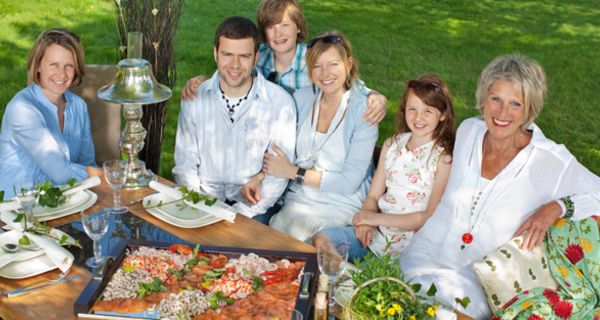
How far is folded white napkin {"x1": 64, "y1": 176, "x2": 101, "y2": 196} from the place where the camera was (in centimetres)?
341

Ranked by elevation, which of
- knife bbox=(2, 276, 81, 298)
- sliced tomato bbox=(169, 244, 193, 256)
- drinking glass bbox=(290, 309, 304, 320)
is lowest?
knife bbox=(2, 276, 81, 298)

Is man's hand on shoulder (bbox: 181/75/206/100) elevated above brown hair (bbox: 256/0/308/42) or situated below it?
below

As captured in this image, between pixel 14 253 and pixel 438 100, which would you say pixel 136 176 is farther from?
pixel 438 100

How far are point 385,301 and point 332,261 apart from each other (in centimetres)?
29

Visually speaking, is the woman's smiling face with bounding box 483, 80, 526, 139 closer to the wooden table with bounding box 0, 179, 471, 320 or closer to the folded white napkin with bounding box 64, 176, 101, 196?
the wooden table with bounding box 0, 179, 471, 320

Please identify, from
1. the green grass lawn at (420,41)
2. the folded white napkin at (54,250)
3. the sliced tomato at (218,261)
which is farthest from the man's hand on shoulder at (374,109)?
the green grass lawn at (420,41)

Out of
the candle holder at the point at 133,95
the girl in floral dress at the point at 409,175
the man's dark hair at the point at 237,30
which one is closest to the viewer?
the candle holder at the point at 133,95

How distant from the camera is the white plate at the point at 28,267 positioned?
9.04 ft

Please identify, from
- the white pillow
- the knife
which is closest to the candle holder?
the knife

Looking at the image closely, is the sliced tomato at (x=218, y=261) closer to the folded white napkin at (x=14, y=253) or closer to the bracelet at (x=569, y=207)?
the folded white napkin at (x=14, y=253)

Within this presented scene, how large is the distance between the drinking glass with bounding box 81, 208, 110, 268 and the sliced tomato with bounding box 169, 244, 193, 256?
281 millimetres

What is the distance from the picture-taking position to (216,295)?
8.18 feet

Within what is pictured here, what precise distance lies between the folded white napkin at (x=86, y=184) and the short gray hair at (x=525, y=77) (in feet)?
6.37

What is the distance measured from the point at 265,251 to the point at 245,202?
128 cm
